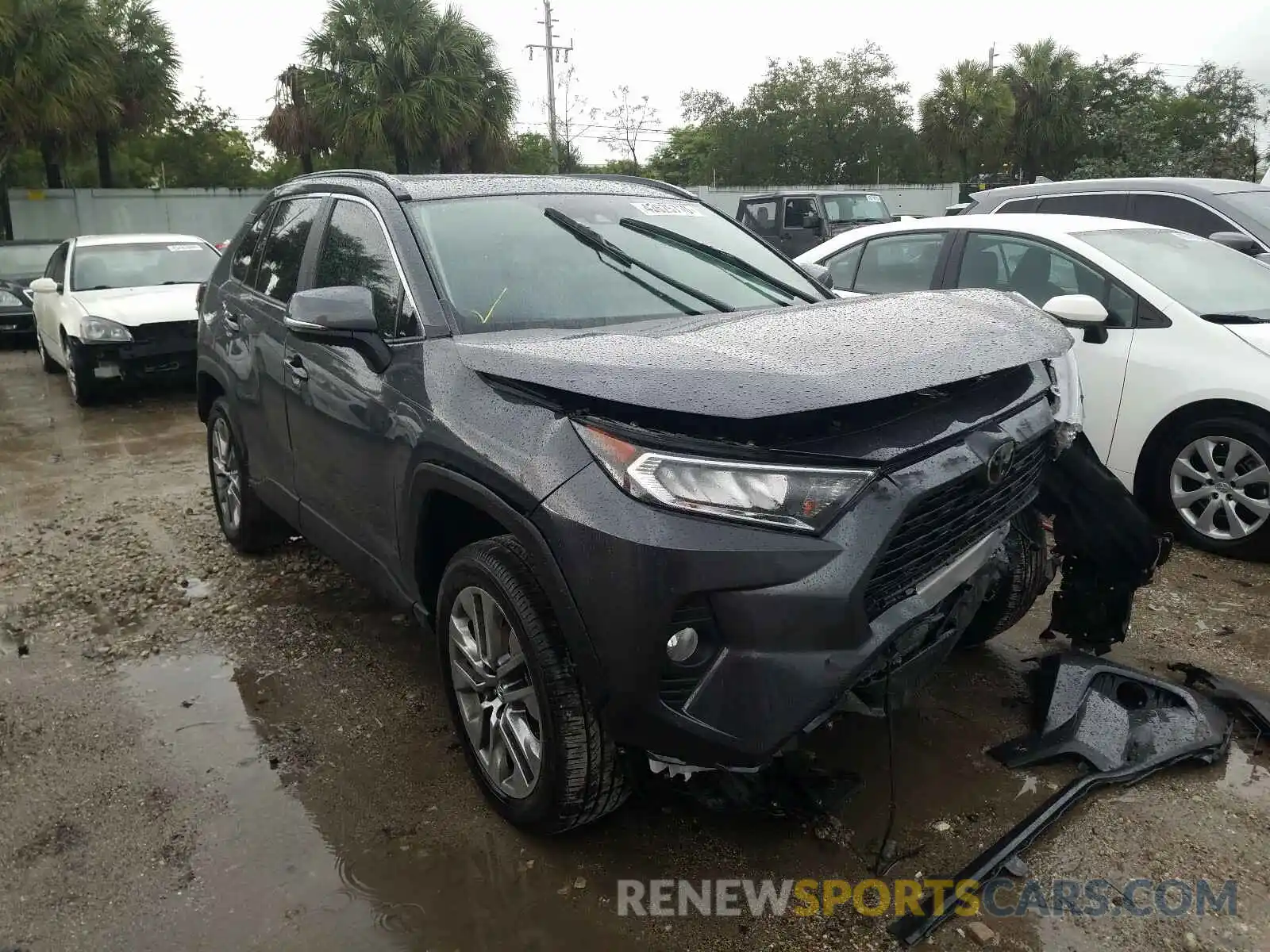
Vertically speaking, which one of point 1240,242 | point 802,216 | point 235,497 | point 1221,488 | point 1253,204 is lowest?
point 235,497

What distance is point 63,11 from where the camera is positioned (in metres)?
21.4

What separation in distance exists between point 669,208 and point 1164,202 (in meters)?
5.79

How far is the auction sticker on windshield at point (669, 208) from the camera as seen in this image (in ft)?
12.7

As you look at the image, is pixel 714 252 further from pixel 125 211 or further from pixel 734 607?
pixel 125 211

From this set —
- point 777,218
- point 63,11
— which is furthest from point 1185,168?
point 63,11

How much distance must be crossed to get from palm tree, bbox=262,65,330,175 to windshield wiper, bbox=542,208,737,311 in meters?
27.7

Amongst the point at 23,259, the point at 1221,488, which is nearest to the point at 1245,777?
the point at 1221,488

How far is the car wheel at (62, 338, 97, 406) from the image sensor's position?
903 cm

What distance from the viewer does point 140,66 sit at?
26188mm

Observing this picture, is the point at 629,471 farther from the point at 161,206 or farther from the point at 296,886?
the point at 161,206

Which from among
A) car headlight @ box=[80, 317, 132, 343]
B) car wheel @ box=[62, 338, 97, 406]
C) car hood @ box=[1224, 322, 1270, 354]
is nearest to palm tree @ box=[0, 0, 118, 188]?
car wheel @ box=[62, 338, 97, 406]

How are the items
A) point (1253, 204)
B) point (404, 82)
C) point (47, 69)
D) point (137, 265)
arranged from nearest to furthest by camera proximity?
point (1253, 204) < point (137, 265) < point (47, 69) < point (404, 82)

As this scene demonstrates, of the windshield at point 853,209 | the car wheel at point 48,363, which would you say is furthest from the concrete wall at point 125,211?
the windshield at point 853,209

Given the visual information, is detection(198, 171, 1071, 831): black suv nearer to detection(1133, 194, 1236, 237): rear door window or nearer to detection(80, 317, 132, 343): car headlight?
detection(1133, 194, 1236, 237): rear door window
